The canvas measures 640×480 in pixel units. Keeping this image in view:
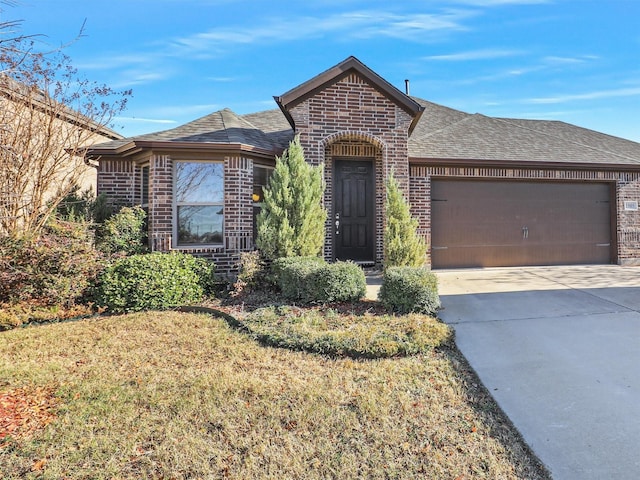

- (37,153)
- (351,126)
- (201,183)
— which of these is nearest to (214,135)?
(201,183)

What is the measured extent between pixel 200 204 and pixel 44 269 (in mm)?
2828

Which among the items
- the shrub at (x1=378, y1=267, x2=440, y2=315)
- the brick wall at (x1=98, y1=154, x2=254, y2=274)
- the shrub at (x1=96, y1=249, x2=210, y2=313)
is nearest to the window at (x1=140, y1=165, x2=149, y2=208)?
→ the brick wall at (x1=98, y1=154, x2=254, y2=274)

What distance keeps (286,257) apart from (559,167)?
7.59 metres

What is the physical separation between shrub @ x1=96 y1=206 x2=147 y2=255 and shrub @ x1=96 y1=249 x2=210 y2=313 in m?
0.81

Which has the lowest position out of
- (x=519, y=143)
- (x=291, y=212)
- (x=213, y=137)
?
(x=291, y=212)

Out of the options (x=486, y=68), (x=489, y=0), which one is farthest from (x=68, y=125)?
(x=486, y=68)

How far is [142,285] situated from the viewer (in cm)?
522

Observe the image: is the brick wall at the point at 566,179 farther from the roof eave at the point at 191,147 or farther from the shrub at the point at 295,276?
the roof eave at the point at 191,147

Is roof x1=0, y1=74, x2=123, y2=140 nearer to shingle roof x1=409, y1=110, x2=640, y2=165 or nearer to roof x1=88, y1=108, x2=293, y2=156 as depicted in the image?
roof x1=88, y1=108, x2=293, y2=156

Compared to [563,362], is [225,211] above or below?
above

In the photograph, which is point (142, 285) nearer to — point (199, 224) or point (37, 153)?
point (199, 224)

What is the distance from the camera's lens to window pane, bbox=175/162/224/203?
7047mm

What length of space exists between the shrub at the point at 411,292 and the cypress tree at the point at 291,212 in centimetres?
204

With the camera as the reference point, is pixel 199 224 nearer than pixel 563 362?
No
